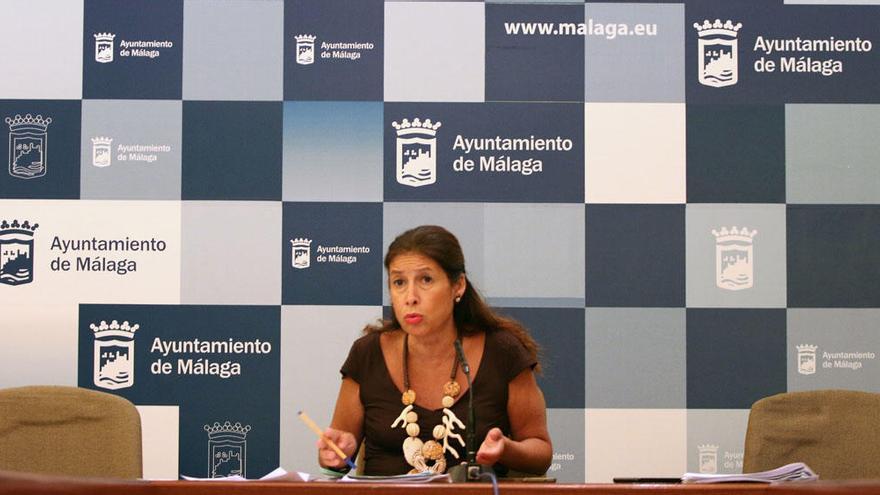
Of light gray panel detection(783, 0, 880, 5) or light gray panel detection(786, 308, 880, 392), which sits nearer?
light gray panel detection(786, 308, 880, 392)

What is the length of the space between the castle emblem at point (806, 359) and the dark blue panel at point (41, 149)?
267cm

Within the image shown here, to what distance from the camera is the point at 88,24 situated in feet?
12.8

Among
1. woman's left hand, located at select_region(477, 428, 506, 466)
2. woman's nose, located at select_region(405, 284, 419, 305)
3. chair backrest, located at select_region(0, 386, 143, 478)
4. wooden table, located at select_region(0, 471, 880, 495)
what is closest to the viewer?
wooden table, located at select_region(0, 471, 880, 495)

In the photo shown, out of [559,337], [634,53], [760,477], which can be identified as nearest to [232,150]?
[559,337]

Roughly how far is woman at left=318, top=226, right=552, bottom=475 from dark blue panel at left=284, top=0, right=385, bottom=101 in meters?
1.06

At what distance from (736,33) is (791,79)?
261mm

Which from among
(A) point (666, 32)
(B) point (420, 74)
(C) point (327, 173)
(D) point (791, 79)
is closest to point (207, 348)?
(C) point (327, 173)

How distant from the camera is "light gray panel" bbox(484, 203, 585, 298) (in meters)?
3.85

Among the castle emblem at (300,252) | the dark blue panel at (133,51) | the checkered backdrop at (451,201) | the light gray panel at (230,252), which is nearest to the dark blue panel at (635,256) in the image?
the checkered backdrop at (451,201)

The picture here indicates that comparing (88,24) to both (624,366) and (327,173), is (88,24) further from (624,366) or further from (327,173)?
(624,366)

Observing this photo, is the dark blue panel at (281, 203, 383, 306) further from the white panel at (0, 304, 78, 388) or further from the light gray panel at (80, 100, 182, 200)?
the white panel at (0, 304, 78, 388)

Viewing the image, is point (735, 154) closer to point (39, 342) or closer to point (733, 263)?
point (733, 263)

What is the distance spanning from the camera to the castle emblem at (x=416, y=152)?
3.87 meters

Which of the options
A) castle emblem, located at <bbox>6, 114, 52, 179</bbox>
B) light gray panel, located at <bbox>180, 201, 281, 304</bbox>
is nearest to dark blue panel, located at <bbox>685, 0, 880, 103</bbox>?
light gray panel, located at <bbox>180, 201, 281, 304</bbox>
